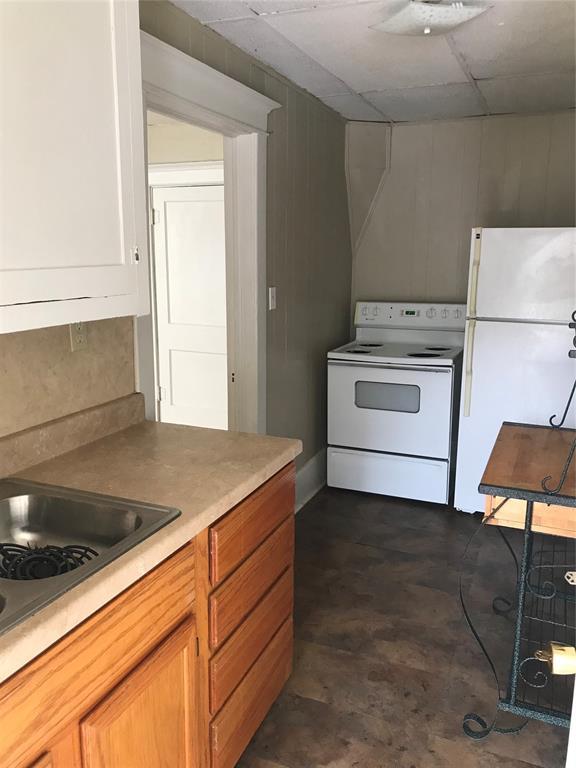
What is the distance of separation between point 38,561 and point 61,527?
0.16 metres

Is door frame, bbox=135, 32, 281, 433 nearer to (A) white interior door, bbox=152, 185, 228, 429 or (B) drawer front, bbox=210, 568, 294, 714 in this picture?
(B) drawer front, bbox=210, 568, 294, 714

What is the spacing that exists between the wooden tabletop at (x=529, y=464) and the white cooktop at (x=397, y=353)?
120 cm

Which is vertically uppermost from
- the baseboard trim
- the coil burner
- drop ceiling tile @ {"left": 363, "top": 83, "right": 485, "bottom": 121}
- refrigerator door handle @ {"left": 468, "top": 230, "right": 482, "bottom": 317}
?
drop ceiling tile @ {"left": 363, "top": 83, "right": 485, "bottom": 121}

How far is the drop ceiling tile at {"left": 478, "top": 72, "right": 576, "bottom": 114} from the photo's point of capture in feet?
10.1

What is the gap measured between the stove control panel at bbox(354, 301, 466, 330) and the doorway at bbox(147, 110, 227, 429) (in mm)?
950

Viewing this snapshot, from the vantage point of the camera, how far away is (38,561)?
4.40 feet

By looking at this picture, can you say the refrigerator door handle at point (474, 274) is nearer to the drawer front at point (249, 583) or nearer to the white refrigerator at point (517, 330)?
the white refrigerator at point (517, 330)

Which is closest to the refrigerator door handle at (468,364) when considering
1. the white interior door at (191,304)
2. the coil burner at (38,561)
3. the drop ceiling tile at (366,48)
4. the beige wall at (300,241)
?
the beige wall at (300,241)

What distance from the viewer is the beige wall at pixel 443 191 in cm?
383

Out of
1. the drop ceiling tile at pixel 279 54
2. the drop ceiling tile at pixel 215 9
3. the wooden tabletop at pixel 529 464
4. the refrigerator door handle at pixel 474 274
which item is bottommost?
the wooden tabletop at pixel 529 464

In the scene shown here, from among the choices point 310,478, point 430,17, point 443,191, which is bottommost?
point 310,478

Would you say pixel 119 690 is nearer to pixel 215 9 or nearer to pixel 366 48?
pixel 215 9

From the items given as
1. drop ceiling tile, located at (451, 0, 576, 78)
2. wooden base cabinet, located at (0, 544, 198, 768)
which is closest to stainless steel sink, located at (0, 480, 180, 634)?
wooden base cabinet, located at (0, 544, 198, 768)

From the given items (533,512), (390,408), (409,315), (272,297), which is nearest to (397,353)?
(390,408)
